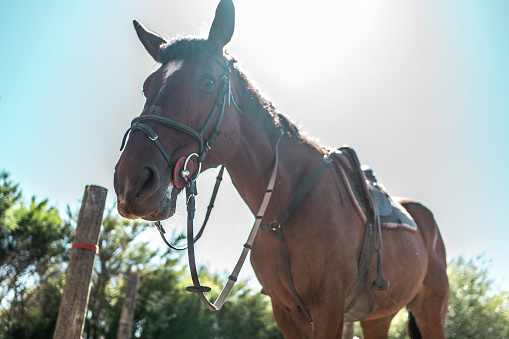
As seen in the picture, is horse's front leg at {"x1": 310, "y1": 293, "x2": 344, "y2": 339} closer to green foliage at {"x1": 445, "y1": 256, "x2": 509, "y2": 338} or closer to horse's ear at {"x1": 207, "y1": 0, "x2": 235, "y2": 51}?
horse's ear at {"x1": 207, "y1": 0, "x2": 235, "y2": 51}

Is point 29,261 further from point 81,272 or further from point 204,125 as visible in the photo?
point 204,125

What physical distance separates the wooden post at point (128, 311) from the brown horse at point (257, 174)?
26.6 ft

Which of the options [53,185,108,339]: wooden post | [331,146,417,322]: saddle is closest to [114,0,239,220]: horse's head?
[331,146,417,322]: saddle

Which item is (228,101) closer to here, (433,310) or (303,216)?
(303,216)

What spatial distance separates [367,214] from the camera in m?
3.02

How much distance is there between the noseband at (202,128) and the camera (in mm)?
2025

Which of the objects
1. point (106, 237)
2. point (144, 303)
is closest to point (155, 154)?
point (106, 237)

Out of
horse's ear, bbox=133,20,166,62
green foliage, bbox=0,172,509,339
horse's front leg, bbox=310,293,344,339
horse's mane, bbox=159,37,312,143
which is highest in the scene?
green foliage, bbox=0,172,509,339

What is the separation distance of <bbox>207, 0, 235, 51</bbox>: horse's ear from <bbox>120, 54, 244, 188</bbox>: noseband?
0.35 ft

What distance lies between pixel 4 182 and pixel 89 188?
775cm

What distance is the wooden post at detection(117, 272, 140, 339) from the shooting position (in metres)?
9.86

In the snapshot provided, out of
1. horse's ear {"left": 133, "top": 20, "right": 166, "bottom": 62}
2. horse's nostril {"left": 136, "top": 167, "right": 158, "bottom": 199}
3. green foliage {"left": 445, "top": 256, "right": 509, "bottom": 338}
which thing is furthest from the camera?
green foliage {"left": 445, "top": 256, "right": 509, "bottom": 338}

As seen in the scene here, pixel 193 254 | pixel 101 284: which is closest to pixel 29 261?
pixel 101 284

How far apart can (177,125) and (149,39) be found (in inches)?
40.8
